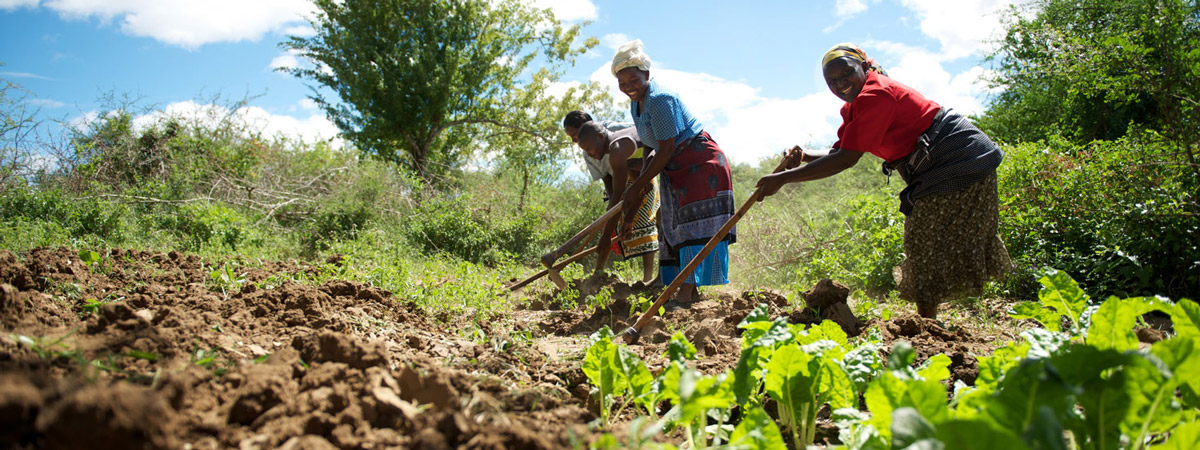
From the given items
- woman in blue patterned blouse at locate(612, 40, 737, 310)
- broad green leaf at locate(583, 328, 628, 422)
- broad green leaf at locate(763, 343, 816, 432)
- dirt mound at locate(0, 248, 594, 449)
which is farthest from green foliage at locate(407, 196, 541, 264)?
broad green leaf at locate(763, 343, 816, 432)

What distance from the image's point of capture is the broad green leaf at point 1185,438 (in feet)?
4.14

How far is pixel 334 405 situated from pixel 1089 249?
17.0 ft

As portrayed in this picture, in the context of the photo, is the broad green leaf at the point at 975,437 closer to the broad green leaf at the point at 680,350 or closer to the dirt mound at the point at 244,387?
the dirt mound at the point at 244,387

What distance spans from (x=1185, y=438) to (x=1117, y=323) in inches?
18.9

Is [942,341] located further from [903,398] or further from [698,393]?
[698,393]

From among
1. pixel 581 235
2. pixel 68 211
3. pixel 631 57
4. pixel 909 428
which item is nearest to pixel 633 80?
pixel 631 57

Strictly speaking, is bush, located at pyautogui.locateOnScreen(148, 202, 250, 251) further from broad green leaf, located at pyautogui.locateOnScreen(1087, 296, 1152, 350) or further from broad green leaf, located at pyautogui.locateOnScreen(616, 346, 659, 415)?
broad green leaf, located at pyautogui.locateOnScreen(1087, 296, 1152, 350)

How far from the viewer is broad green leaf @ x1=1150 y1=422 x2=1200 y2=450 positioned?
1.26 metres

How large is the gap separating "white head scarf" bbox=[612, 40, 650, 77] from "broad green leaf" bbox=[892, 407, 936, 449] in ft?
10.7

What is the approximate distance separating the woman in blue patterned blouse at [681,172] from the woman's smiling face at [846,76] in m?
1.11

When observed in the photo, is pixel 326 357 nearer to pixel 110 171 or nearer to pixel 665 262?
pixel 665 262

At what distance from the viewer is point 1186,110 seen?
4688 millimetres

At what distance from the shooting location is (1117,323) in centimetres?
168

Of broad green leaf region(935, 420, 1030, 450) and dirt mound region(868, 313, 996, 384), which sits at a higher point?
broad green leaf region(935, 420, 1030, 450)
